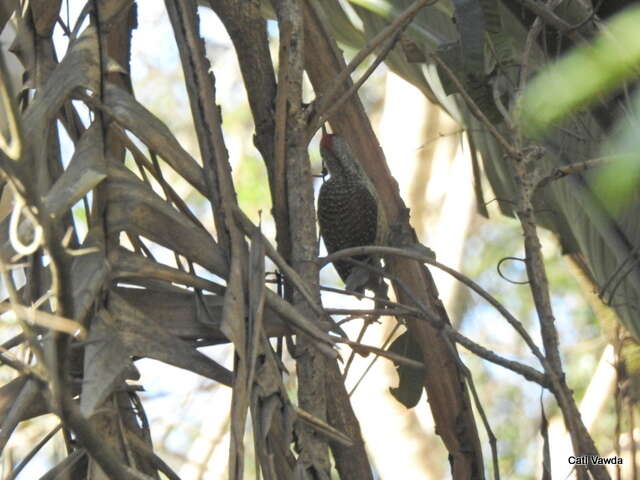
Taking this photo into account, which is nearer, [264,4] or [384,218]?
[384,218]

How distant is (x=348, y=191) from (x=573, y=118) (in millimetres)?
349

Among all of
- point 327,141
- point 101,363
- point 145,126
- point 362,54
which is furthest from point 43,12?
point 327,141

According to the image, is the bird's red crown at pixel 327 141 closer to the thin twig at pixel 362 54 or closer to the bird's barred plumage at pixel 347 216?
the bird's barred plumage at pixel 347 216

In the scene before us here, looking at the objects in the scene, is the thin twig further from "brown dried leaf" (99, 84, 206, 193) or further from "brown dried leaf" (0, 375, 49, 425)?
"brown dried leaf" (0, 375, 49, 425)

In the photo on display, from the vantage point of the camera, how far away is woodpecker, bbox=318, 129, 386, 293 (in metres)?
1.44

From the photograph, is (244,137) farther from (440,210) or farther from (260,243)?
(260,243)

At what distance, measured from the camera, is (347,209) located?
1.46 metres

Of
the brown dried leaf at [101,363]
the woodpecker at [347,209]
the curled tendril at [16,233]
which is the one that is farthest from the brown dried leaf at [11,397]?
the woodpecker at [347,209]

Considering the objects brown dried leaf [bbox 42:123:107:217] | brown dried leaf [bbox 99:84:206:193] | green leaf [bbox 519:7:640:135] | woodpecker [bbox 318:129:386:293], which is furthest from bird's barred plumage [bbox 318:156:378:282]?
brown dried leaf [bbox 42:123:107:217]

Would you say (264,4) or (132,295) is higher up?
(264,4)

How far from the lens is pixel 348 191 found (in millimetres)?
1466

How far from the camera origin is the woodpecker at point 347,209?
1440 millimetres

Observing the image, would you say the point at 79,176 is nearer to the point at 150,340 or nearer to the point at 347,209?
the point at 150,340

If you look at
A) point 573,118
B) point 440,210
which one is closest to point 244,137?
point 440,210
